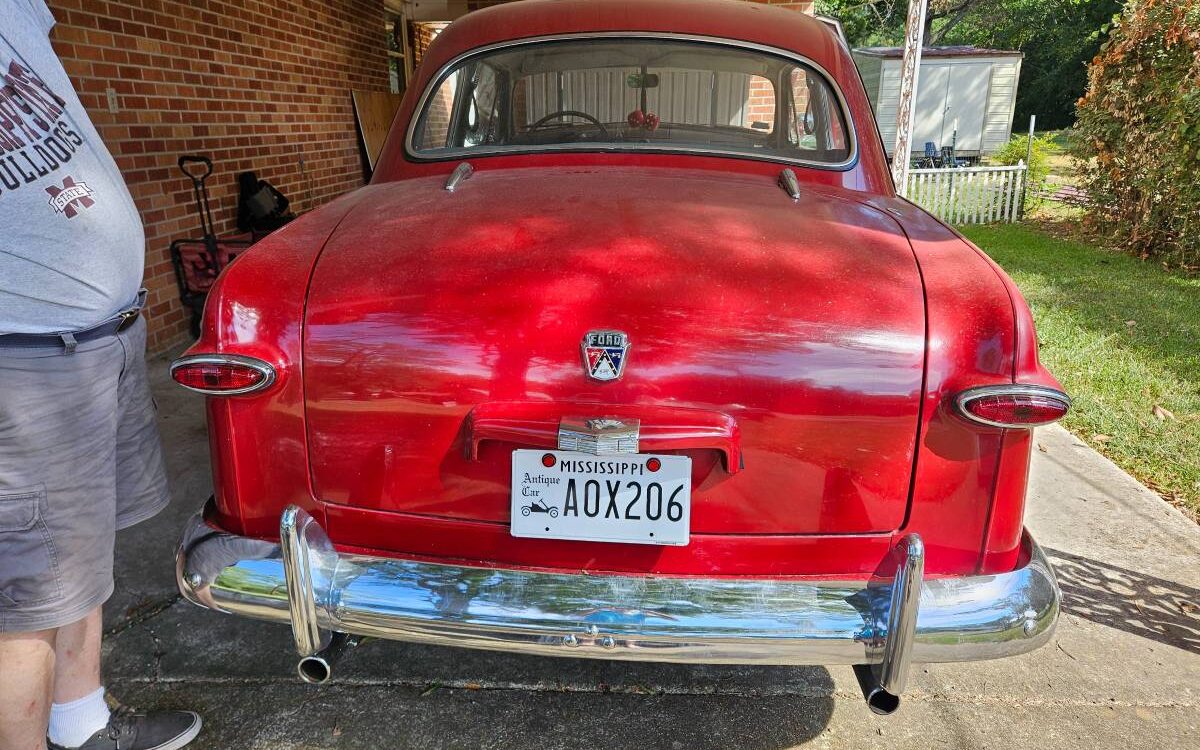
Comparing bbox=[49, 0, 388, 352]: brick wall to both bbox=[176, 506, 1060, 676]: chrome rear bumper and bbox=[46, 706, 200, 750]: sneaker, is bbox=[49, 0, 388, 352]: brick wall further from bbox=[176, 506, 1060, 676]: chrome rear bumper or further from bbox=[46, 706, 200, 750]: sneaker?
bbox=[176, 506, 1060, 676]: chrome rear bumper

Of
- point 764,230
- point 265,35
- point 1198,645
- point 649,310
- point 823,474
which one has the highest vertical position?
point 265,35

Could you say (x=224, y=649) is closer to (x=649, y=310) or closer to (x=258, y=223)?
(x=649, y=310)

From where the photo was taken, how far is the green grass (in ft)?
12.9

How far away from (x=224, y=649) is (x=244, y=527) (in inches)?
32.8

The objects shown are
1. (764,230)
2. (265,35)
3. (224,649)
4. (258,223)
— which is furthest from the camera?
(265,35)

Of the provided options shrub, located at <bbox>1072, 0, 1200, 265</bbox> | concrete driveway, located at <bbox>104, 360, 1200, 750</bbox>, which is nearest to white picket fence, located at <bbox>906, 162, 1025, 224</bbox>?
shrub, located at <bbox>1072, 0, 1200, 265</bbox>

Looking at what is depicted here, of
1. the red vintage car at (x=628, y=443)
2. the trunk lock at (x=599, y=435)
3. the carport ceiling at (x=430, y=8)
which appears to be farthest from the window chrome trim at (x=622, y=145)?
the carport ceiling at (x=430, y=8)

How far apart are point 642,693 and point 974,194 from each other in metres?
11.3

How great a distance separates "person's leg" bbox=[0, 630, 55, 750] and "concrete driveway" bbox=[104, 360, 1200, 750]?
0.41 m

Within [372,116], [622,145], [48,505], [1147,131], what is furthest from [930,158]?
[48,505]

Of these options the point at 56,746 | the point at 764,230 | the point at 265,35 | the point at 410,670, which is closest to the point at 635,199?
the point at 764,230

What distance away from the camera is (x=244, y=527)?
6.33ft

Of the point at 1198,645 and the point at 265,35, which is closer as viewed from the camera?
the point at 1198,645

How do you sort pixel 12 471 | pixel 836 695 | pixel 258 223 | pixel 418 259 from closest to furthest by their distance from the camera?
pixel 12 471 → pixel 418 259 → pixel 836 695 → pixel 258 223
